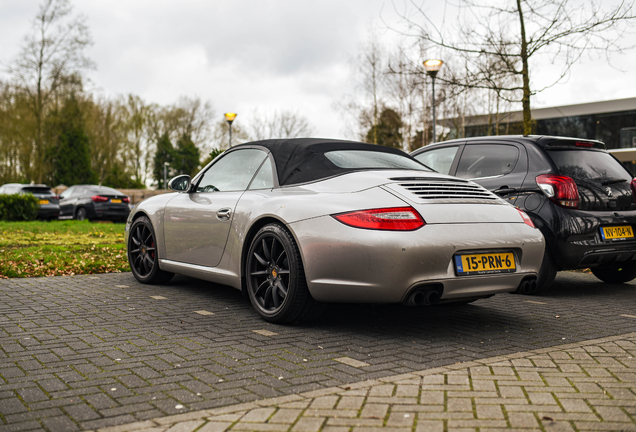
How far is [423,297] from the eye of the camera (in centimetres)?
384

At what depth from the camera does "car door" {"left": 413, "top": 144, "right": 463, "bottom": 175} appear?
7.12 m

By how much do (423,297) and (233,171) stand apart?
234 centimetres

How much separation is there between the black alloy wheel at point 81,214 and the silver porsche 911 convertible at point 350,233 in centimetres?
1759

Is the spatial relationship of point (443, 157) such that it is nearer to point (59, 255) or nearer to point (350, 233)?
point (350, 233)

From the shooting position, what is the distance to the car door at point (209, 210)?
16.5ft

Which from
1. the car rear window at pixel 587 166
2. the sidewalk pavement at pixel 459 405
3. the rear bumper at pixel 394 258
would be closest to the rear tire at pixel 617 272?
the car rear window at pixel 587 166

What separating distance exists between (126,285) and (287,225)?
115 inches

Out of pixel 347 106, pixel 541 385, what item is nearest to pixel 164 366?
pixel 541 385

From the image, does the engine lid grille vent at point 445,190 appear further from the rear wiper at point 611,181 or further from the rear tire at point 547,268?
the rear wiper at point 611,181

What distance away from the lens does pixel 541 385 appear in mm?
2953

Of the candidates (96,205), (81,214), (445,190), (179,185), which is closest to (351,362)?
(445,190)

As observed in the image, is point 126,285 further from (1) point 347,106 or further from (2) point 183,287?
(1) point 347,106

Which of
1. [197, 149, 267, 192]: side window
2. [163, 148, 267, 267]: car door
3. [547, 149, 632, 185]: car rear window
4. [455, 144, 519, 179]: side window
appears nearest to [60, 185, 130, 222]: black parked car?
[163, 148, 267, 267]: car door

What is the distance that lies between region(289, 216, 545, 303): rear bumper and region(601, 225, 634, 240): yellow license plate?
84.1 inches
